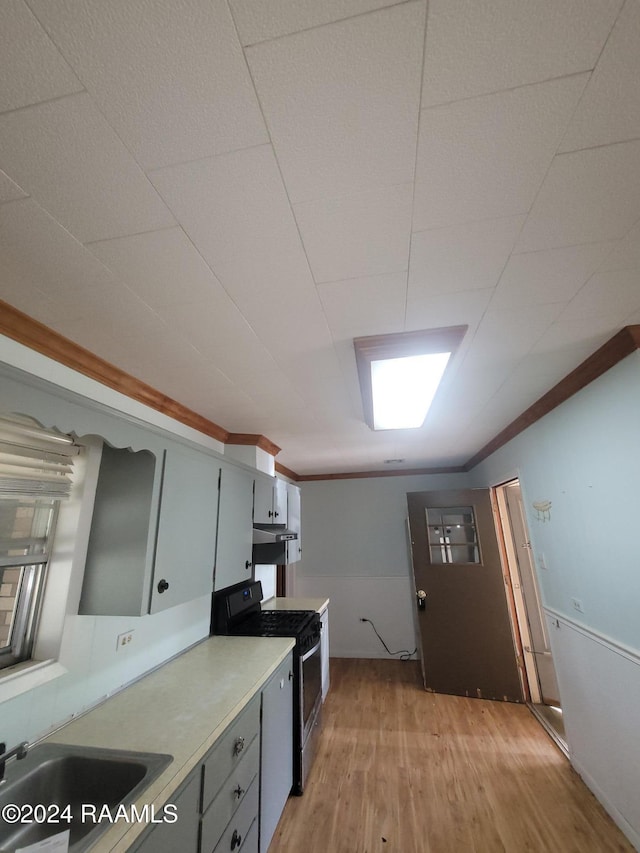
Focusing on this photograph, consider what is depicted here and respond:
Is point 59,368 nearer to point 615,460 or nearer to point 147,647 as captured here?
point 147,647

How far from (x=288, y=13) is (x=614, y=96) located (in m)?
0.70

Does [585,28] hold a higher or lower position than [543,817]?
higher

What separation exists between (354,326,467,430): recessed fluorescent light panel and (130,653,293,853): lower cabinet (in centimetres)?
170

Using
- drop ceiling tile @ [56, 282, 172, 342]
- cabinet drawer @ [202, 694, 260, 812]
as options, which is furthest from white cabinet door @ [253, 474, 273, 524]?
drop ceiling tile @ [56, 282, 172, 342]

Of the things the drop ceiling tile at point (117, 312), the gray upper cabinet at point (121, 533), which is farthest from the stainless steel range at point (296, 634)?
the drop ceiling tile at point (117, 312)

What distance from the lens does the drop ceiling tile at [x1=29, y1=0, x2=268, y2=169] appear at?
23.9 inches

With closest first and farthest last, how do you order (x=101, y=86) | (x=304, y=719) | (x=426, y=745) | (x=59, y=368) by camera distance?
(x=101, y=86) < (x=59, y=368) < (x=304, y=719) < (x=426, y=745)

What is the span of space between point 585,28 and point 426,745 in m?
3.84

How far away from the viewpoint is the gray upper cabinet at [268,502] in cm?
287

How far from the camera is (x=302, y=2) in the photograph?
1.98ft

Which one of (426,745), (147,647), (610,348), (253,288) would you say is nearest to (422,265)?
(253,288)

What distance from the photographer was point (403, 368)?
6.23ft

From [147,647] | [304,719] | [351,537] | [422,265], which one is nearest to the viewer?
[422,265]

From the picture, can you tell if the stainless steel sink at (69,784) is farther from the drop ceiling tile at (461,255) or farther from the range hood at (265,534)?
the drop ceiling tile at (461,255)
